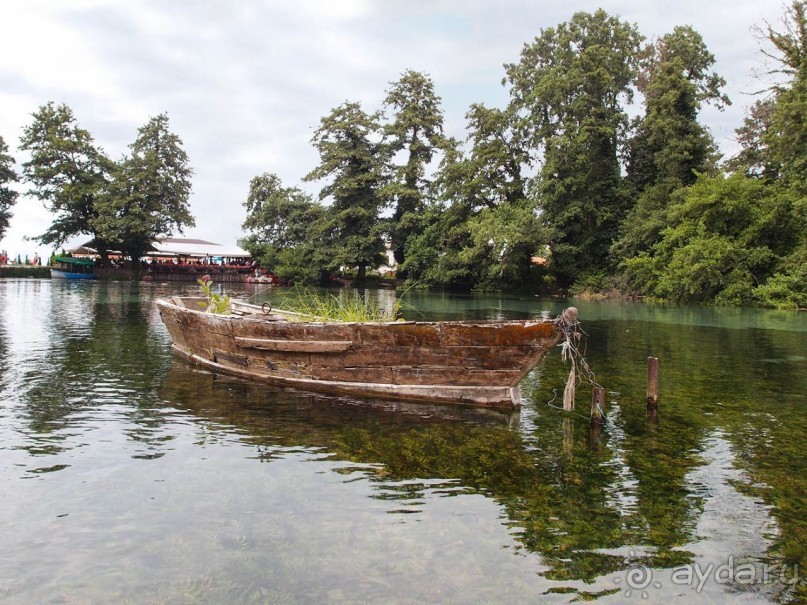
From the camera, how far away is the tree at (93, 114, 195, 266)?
50594 mm

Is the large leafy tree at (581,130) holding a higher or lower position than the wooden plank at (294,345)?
higher

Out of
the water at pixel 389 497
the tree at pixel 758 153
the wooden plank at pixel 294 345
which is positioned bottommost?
the water at pixel 389 497

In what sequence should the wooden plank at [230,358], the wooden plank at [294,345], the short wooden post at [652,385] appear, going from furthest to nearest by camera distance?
the wooden plank at [230,358] < the wooden plank at [294,345] < the short wooden post at [652,385]

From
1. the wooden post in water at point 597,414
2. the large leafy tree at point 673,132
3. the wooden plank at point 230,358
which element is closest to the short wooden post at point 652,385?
the wooden post in water at point 597,414

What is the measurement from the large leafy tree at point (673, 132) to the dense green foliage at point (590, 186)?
0.34 feet

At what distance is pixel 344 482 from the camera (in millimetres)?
5562

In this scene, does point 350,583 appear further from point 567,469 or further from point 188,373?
point 188,373

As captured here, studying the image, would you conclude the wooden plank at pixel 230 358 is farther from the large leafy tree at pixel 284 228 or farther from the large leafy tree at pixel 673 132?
the large leafy tree at pixel 284 228

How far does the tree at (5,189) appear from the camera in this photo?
5197 centimetres

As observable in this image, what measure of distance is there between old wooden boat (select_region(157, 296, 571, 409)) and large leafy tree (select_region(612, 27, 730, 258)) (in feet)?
101

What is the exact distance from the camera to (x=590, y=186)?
39.9 m

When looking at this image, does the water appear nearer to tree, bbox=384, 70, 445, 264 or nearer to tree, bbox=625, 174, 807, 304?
tree, bbox=625, 174, 807, 304

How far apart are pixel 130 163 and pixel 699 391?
54913 mm

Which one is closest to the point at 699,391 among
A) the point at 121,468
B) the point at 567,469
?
the point at 567,469
